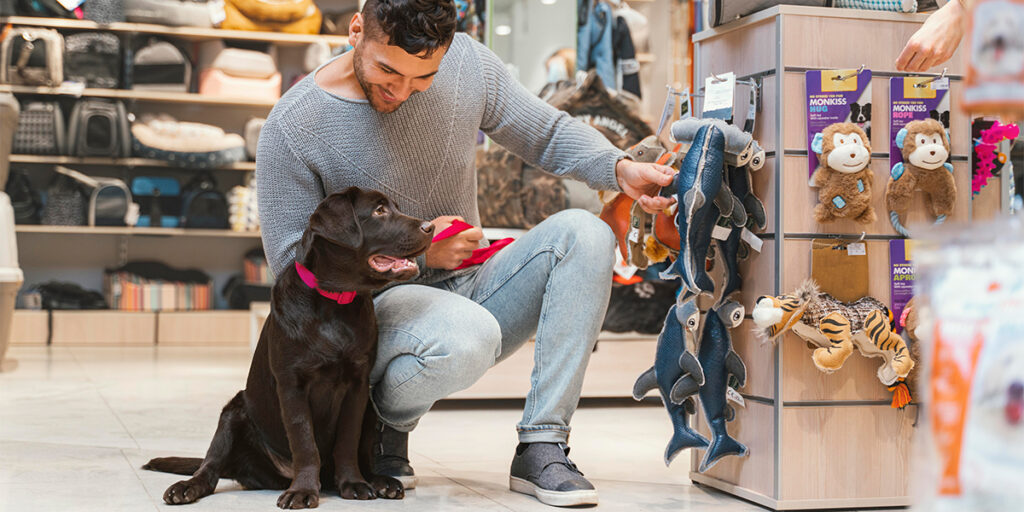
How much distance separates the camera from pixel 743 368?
1912 mm

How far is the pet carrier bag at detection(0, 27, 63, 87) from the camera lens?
5711mm

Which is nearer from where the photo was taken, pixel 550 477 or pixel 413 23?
pixel 413 23

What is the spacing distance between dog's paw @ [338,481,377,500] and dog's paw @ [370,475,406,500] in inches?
0.8

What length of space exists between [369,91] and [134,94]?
177 inches

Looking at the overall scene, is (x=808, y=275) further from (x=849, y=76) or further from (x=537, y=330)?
(x=537, y=330)

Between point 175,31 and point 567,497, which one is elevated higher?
point 175,31

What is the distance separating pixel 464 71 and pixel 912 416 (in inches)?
43.8

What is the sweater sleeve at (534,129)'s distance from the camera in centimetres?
207

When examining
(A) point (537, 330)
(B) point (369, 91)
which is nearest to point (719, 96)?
(A) point (537, 330)

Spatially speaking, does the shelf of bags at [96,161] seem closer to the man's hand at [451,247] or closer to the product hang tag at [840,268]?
the man's hand at [451,247]

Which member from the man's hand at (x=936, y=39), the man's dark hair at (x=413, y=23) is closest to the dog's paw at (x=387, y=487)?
the man's dark hair at (x=413, y=23)

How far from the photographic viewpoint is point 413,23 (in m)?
1.75

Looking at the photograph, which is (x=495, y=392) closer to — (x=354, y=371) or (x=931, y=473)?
(x=354, y=371)

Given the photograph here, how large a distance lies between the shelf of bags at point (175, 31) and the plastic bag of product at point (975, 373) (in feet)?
19.1
